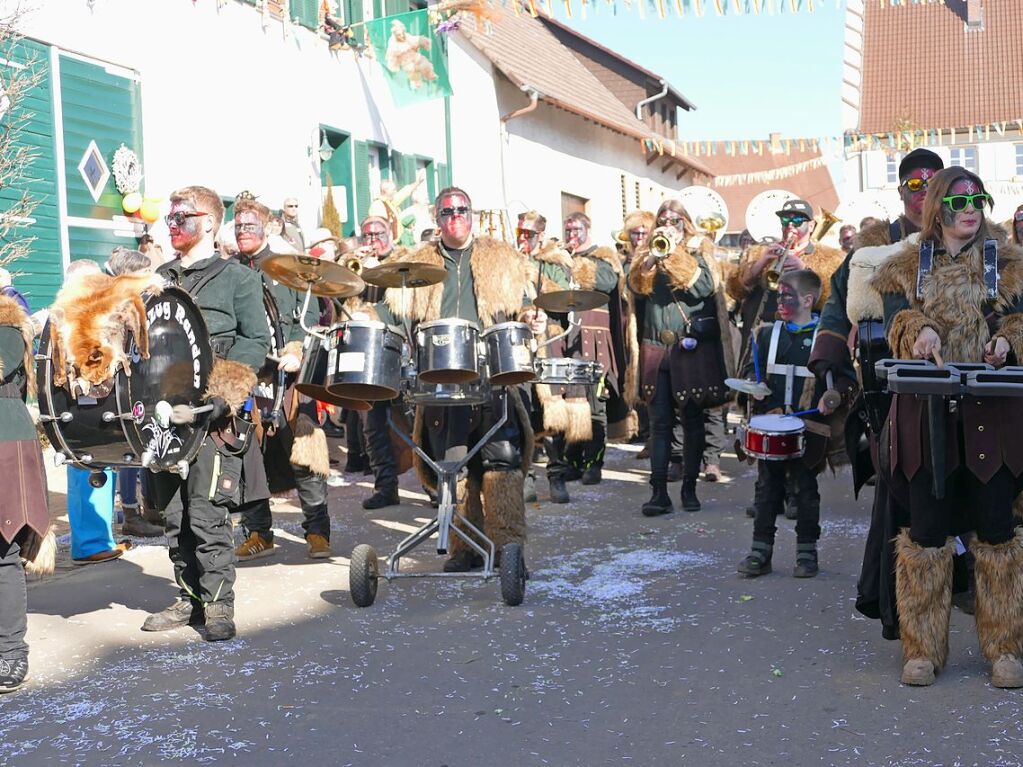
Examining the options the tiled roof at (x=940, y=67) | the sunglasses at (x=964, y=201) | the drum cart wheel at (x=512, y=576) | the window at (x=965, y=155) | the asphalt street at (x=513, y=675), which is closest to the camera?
the asphalt street at (x=513, y=675)

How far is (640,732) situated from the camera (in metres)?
4.82

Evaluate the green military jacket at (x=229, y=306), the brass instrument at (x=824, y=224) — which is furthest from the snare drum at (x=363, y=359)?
the brass instrument at (x=824, y=224)

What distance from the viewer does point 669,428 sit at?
10.0 meters

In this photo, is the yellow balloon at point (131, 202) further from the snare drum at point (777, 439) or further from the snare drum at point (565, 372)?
the snare drum at point (777, 439)

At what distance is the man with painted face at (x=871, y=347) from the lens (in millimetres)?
5613

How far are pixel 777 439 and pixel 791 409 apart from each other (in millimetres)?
564

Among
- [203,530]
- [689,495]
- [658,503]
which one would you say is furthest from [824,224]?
[203,530]

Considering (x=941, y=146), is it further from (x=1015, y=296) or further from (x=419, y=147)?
(x=1015, y=296)

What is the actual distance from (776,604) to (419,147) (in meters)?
15.5

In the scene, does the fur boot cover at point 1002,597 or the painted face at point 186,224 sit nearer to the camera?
the fur boot cover at point 1002,597

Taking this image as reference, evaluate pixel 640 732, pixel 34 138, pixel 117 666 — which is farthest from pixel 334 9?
pixel 640 732

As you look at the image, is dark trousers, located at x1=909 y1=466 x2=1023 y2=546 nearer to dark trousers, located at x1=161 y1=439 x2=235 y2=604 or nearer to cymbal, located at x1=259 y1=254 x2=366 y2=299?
cymbal, located at x1=259 y1=254 x2=366 y2=299

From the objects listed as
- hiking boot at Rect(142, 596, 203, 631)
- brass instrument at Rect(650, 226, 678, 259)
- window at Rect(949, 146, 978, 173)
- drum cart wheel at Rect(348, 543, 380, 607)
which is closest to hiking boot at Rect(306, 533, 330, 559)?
drum cart wheel at Rect(348, 543, 380, 607)

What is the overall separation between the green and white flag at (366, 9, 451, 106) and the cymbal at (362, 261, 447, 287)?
13.4m
